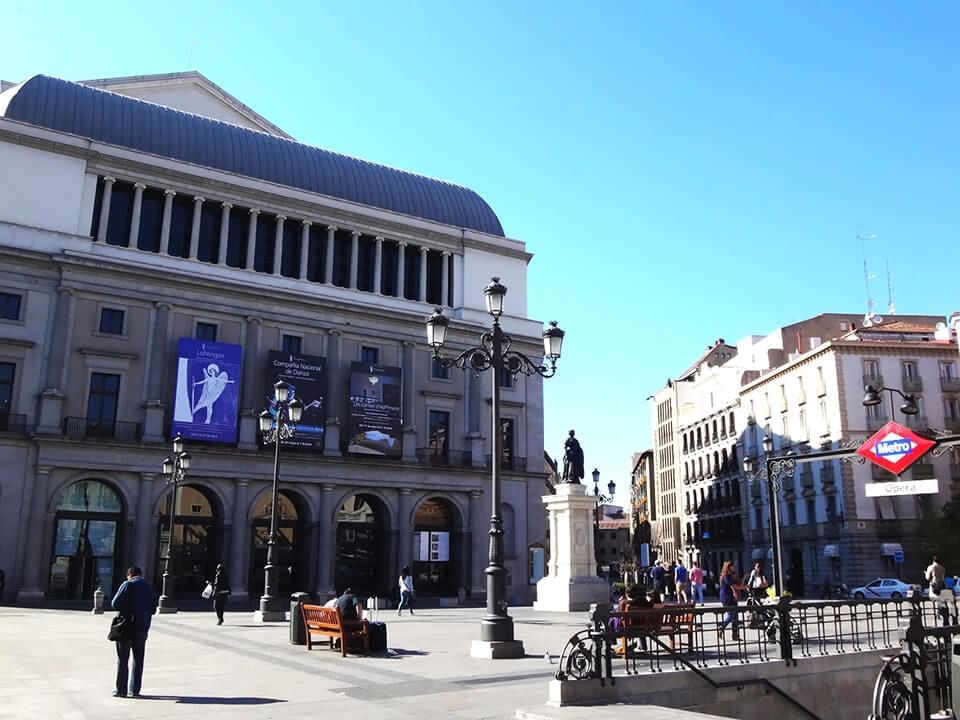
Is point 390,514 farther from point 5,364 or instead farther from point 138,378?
point 5,364

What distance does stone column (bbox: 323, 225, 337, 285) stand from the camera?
159 ft

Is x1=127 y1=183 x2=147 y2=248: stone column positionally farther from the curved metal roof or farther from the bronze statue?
the bronze statue

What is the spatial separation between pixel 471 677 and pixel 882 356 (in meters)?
49.9

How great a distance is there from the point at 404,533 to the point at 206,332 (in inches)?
590

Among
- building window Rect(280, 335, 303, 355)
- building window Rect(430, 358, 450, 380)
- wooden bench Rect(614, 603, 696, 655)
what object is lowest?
wooden bench Rect(614, 603, 696, 655)

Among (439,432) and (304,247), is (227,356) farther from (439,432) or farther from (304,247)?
(439,432)

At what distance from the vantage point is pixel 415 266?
172 ft

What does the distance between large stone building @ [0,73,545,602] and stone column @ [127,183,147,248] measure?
4.5 inches

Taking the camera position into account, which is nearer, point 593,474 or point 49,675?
point 49,675

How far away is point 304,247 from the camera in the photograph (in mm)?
47875

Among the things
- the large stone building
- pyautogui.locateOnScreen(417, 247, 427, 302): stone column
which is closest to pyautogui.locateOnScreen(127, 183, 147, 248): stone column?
the large stone building

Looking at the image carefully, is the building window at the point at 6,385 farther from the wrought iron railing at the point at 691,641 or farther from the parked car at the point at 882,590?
the parked car at the point at 882,590

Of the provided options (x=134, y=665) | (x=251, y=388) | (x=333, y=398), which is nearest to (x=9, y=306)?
(x=251, y=388)

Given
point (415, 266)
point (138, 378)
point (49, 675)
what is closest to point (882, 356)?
point (415, 266)
